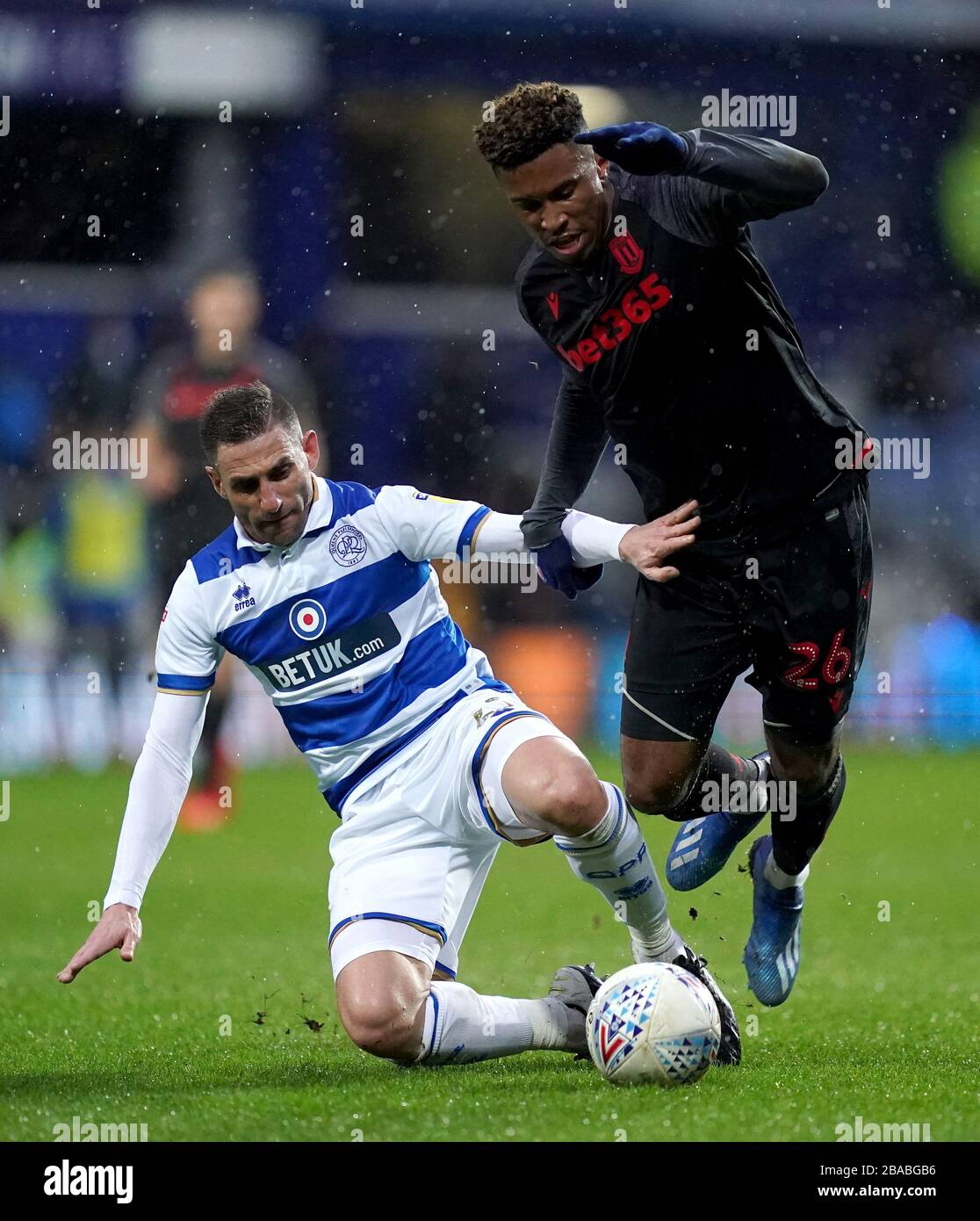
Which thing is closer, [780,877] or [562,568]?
[562,568]

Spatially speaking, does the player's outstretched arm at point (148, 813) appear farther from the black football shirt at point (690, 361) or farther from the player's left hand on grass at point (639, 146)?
the player's left hand on grass at point (639, 146)

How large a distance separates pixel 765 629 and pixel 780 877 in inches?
35.1

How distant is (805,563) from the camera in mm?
4273

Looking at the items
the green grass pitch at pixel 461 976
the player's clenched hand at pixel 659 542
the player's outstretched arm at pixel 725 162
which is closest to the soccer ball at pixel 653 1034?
the green grass pitch at pixel 461 976

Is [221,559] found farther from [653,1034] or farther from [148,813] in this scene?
[653,1034]

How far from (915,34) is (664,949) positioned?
10405 millimetres

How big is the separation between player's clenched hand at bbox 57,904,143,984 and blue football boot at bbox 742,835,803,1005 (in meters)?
1.88

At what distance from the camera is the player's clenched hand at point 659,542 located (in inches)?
154

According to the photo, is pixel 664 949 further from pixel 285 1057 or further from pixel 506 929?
pixel 506 929

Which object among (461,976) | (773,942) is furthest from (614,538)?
(461,976)

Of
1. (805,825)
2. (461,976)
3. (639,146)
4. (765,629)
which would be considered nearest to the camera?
(639,146)

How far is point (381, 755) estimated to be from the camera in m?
4.29

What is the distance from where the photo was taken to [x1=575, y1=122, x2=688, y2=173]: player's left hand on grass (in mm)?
3543

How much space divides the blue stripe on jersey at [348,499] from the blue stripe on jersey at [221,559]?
22 centimetres
